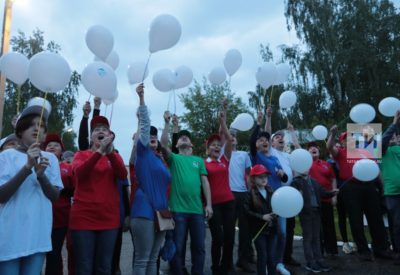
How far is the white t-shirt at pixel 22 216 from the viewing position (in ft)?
9.16

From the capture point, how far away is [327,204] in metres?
6.90

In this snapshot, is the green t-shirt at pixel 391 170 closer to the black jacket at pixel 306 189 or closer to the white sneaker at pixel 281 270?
the black jacket at pixel 306 189

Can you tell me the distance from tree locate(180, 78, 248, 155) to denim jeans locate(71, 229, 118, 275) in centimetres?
2454

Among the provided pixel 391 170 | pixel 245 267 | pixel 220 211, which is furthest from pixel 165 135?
pixel 391 170

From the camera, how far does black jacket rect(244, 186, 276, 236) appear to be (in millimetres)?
4938

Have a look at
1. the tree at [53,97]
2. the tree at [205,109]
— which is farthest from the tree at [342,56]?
the tree at [53,97]

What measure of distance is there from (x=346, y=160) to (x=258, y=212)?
2.65 meters

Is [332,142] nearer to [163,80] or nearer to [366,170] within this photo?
[366,170]

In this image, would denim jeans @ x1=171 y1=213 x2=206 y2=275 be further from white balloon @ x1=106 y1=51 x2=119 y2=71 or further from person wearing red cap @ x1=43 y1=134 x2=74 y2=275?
white balloon @ x1=106 y1=51 x2=119 y2=71

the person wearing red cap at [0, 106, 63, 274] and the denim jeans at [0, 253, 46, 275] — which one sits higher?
the person wearing red cap at [0, 106, 63, 274]

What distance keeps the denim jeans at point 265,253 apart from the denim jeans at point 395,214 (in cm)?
256

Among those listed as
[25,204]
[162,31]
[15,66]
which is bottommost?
[25,204]

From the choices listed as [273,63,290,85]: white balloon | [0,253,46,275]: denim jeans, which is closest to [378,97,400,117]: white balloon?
[273,63,290,85]: white balloon

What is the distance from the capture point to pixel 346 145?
22.9ft
